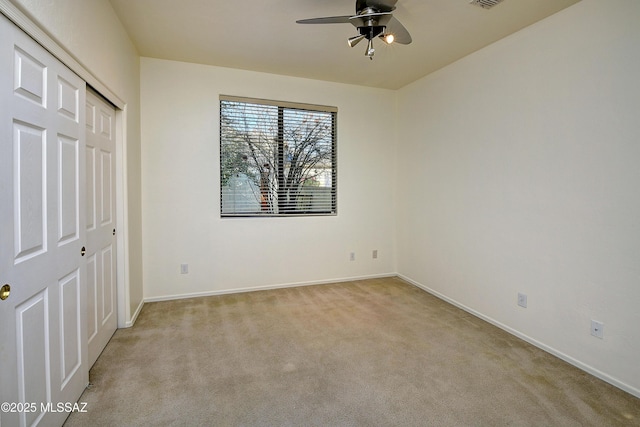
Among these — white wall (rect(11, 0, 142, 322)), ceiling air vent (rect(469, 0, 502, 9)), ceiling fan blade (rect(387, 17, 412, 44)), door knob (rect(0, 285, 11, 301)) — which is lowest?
door knob (rect(0, 285, 11, 301))

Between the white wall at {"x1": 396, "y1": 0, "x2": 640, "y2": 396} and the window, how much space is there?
145 cm

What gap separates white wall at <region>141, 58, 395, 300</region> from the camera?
3.59 meters

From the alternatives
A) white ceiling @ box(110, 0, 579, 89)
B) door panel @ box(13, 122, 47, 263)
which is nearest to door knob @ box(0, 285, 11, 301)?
door panel @ box(13, 122, 47, 263)

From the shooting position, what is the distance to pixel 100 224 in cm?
245

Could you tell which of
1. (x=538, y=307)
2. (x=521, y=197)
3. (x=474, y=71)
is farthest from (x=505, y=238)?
(x=474, y=71)

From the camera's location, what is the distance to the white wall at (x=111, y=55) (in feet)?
5.28

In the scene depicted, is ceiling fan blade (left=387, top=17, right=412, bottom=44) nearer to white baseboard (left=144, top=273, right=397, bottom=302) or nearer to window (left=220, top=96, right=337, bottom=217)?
window (left=220, top=96, right=337, bottom=217)

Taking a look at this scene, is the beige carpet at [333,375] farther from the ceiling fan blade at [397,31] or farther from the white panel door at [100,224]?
the ceiling fan blade at [397,31]

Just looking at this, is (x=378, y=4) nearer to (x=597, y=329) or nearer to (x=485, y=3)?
(x=485, y=3)

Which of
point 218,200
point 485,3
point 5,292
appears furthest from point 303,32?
point 5,292

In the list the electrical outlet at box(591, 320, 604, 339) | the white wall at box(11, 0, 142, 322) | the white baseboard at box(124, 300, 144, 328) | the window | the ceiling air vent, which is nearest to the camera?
A: the white wall at box(11, 0, 142, 322)

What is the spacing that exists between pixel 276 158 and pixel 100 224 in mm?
2155

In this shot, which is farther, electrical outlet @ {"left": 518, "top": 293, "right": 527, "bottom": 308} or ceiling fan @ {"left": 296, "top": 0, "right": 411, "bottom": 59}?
electrical outlet @ {"left": 518, "top": 293, "right": 527, "bottom": 308}

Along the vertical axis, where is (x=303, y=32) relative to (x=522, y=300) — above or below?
above
